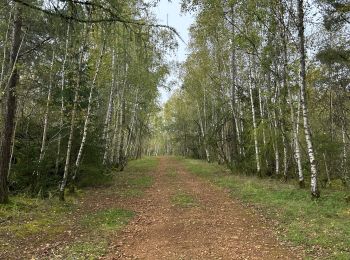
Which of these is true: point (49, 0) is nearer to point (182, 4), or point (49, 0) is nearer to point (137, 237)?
point (137, 237)


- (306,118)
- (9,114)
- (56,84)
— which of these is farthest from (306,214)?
Result: (56,84)

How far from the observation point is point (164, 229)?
27.8 ft

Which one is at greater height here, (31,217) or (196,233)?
(31,217)

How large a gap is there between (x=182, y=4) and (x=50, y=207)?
36.9ft

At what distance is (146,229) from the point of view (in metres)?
8.55

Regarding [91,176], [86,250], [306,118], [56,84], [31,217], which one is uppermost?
[56,84]

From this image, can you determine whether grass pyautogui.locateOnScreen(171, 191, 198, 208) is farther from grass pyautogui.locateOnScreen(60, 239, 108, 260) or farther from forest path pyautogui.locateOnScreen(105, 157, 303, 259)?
grass pyautogui.locateOnScreen(60, 239, 108, 260)

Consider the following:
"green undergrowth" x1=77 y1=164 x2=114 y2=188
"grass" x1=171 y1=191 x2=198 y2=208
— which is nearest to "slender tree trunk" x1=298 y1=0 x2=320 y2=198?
"grass" x1=171 y1=191 x2=198 y2=208

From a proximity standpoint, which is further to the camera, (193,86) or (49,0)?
(193,86)

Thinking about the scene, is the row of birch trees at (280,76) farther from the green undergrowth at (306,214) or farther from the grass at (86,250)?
the grass at (86,250)

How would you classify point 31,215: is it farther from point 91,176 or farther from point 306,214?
point 306,214

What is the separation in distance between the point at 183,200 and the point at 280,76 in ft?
29.1

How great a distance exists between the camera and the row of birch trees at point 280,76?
14.0 meters

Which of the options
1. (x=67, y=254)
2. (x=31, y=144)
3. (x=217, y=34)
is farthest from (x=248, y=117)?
(x=67, y=254)
